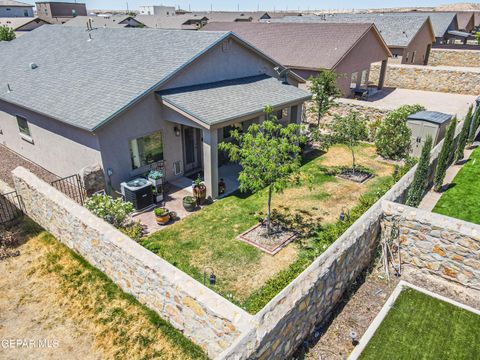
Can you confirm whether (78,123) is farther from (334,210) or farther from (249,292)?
(334,210)

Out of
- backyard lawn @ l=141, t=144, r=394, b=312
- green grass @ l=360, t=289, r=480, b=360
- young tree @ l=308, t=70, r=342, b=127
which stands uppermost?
young tree @ l=308, t=70, r=342, b=127

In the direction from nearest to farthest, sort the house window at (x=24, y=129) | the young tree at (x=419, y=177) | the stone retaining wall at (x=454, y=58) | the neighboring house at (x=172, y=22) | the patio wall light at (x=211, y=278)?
the patio wall light at (x=211, y=278), the young tree at (x=419, y=177), the house window at (x=24, y=129), the stone retaining wall at (x=454, y=58), the neighboring house at (x=172, y=22)

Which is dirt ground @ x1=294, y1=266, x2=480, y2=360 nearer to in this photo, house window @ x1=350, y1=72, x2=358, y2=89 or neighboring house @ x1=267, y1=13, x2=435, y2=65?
house window @ x1=350, y1=72, x2=358, y2=89

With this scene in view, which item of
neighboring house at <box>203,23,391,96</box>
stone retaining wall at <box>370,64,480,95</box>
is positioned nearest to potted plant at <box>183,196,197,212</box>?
neighboring house at <box>203,23,391,96</box>

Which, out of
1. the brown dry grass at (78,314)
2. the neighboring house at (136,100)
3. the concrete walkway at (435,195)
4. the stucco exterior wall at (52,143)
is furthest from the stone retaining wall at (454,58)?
the brown dry grass at (78,314)

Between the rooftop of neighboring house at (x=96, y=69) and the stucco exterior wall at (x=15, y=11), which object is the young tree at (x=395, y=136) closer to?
the rooftop of neighboring house at (x=96, y=69)

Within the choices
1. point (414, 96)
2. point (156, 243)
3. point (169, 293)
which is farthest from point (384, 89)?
point (169, 293)
